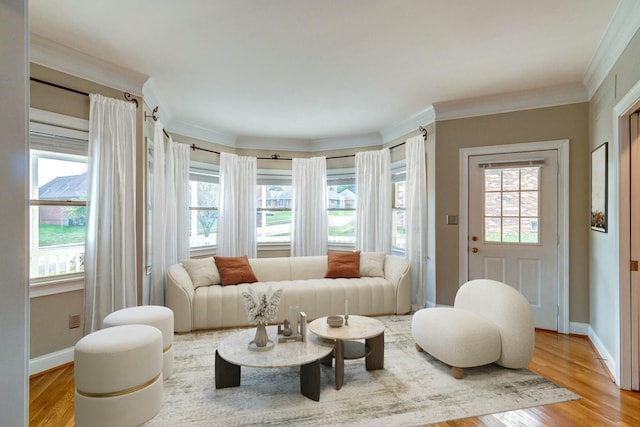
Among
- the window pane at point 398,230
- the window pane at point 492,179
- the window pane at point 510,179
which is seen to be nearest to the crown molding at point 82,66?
the window pane at point 398,230

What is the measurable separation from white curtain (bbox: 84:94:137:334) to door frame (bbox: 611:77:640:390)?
13.2 feet

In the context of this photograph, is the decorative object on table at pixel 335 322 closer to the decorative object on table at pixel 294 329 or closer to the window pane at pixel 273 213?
the decorative object on table at pixel 294 329

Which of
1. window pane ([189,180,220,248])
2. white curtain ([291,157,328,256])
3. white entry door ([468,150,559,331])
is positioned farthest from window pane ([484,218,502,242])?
window pane ([189,180,220,248])

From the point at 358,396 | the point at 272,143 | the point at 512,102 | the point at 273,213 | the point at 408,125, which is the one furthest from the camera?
the point at 273,213

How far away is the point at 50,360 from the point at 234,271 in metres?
1.90

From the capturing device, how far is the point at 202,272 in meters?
4.15

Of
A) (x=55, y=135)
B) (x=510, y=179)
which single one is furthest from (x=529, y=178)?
(x=55, y=135)

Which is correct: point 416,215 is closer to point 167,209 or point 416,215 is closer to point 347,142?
point 347,142

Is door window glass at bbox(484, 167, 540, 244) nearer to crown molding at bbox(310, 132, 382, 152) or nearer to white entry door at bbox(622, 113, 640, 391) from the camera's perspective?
white entry door at bbox(622, 113, 640, 391)

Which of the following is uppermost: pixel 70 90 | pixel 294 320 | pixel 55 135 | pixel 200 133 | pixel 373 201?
pixel 200 133

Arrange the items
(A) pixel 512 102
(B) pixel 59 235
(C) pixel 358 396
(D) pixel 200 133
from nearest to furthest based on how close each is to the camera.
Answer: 1. (C) pixel 358 396
2. (B) pixel 59 235
3. (A) pixel 512 102
4. (D) pixel 200 133

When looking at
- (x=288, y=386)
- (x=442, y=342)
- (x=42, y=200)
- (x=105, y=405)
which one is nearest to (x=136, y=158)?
(x=42, y=200)

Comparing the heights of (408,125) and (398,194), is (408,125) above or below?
above

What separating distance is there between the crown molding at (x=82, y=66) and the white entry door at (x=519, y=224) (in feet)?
12.4
